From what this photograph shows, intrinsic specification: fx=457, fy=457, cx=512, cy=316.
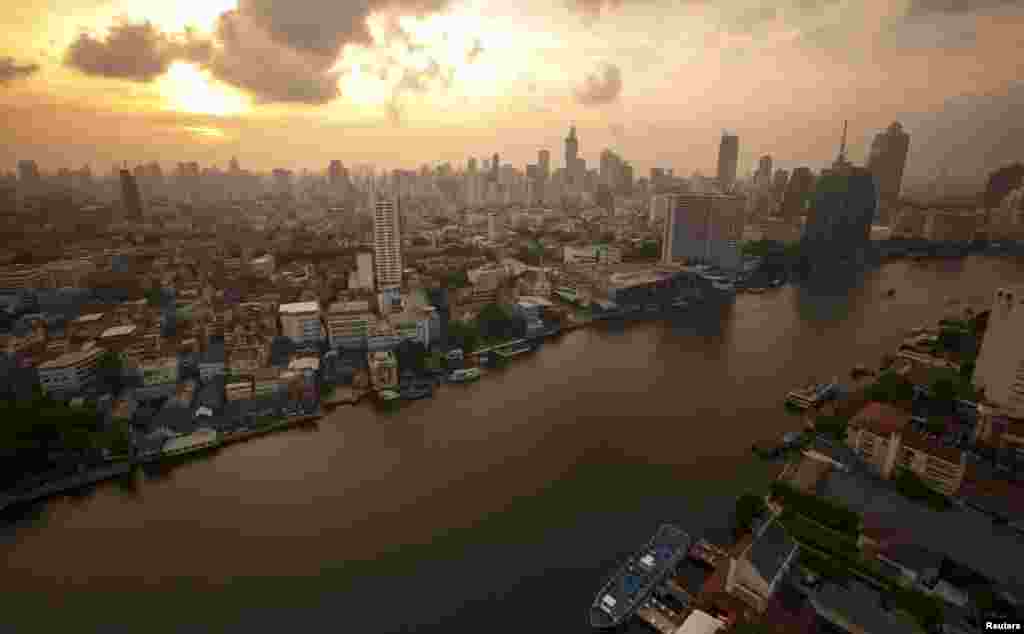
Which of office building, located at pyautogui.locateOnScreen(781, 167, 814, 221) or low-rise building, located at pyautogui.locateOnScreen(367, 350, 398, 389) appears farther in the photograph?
office building, located at pyautogui.locateOnScreen(781, 167, 814, 221)

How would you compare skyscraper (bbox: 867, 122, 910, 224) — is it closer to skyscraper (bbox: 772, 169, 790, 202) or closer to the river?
skyscraper (bbox: 772, 169, 790, 202)

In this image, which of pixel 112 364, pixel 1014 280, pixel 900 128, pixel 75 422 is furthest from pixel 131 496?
pixel 900 128

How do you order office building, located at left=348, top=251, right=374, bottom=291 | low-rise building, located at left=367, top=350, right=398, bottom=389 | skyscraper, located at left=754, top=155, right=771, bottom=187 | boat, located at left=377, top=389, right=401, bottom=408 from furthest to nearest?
1. skyscraper, located at left=754, top=155, right=771, bottom=187
2. office building, located at left=348, top=251, right=374, bottom=291
3. low-rise building, located at left=367, top=350, right=398, bottom=389
4. boat, located at left=377, top=389, right=401, bottom=408

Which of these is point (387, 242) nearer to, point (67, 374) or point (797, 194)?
point (67, 374)

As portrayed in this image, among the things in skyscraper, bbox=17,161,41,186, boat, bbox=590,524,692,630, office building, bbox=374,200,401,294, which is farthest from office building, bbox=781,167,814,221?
skyscraper, bbox=17,161,41,186

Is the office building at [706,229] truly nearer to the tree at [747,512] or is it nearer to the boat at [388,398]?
the boat at [388,398]

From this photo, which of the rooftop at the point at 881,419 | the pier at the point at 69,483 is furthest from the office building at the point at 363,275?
the rooftop at the point at 881,419
